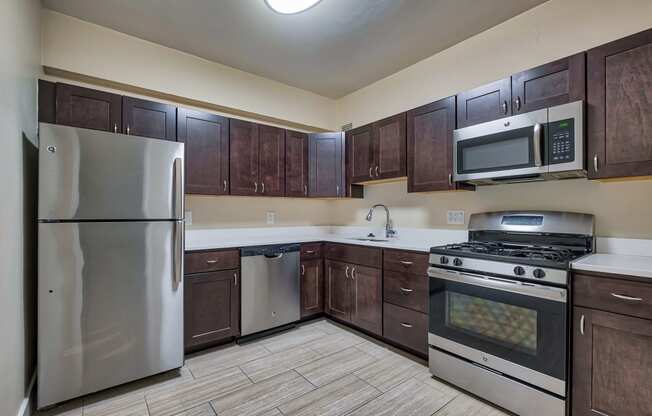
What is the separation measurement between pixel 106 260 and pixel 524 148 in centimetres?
281

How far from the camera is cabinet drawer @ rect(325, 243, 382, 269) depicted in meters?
2.78

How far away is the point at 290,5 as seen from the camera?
2.04 metres

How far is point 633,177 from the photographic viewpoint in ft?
5.66

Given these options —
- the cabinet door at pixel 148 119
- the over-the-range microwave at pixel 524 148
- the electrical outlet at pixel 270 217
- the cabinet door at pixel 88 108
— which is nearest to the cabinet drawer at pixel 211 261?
the electrical outlet at pixel 270 217

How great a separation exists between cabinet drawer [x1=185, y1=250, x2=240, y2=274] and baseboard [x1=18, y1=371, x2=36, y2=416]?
3.50ft

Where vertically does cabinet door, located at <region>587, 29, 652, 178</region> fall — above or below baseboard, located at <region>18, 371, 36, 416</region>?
above

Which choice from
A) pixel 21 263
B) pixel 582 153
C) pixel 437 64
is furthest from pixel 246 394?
pixel 437 64

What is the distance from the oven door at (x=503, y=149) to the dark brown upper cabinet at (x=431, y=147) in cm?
11

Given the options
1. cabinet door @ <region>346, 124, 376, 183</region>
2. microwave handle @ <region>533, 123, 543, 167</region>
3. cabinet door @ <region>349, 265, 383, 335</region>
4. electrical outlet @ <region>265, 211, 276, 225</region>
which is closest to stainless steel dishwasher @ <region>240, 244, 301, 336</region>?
cabinet door @ <region>349, 265, 383, 335</region>

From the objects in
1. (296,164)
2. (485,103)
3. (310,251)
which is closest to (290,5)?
(485,103)

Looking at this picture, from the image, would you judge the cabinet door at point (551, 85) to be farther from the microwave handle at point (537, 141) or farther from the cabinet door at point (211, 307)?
the cabinet door at point (211, 307)

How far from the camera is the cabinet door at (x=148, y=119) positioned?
2475 mm

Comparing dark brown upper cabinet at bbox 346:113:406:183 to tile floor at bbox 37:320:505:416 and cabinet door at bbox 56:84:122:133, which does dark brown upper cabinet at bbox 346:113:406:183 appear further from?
cabinet door at bbox 56:84:122:133

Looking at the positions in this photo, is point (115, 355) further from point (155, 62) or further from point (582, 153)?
point (582, 153)
